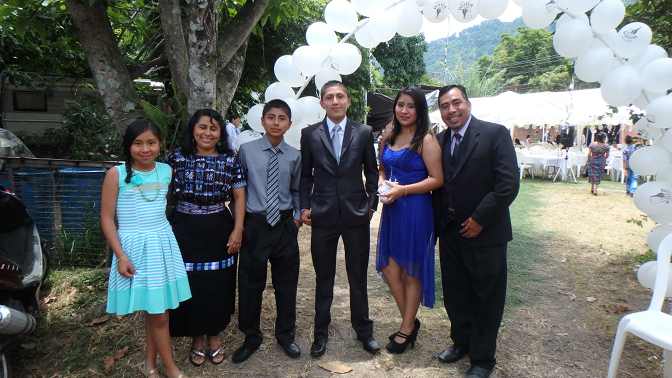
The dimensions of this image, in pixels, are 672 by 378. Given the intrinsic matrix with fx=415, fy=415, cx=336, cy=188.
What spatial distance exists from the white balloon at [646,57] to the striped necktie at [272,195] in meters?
2.71

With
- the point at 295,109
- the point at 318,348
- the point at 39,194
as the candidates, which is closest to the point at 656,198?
the point at 318,348

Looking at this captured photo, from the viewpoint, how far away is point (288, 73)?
12.6 feet

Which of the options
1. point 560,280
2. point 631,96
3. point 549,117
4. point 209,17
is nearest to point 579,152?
point 549,117

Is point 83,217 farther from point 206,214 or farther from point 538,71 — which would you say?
point 538,71

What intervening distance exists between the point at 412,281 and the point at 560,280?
9.13 feet

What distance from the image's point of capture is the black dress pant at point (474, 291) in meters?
2.86

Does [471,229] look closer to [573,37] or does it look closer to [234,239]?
[573,37]

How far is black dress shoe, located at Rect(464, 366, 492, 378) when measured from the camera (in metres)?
2.87

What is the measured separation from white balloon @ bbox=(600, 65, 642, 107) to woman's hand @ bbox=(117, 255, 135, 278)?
3448mm

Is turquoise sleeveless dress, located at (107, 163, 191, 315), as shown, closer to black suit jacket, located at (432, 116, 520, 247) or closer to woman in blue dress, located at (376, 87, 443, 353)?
woman in blue dress, located at (376, 87, 443, 353)

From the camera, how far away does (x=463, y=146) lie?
2.92 meters

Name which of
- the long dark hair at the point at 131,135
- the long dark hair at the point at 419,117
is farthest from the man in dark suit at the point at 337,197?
the long dark hair at the point at 131,135

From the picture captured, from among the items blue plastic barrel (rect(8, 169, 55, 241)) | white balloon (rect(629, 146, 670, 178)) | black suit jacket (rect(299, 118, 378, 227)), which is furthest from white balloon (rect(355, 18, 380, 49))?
blue plastic barrel (rect(8, 169, 55, 241))

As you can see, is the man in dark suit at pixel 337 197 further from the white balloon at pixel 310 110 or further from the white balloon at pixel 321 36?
the white balloon at pixel 321 36
